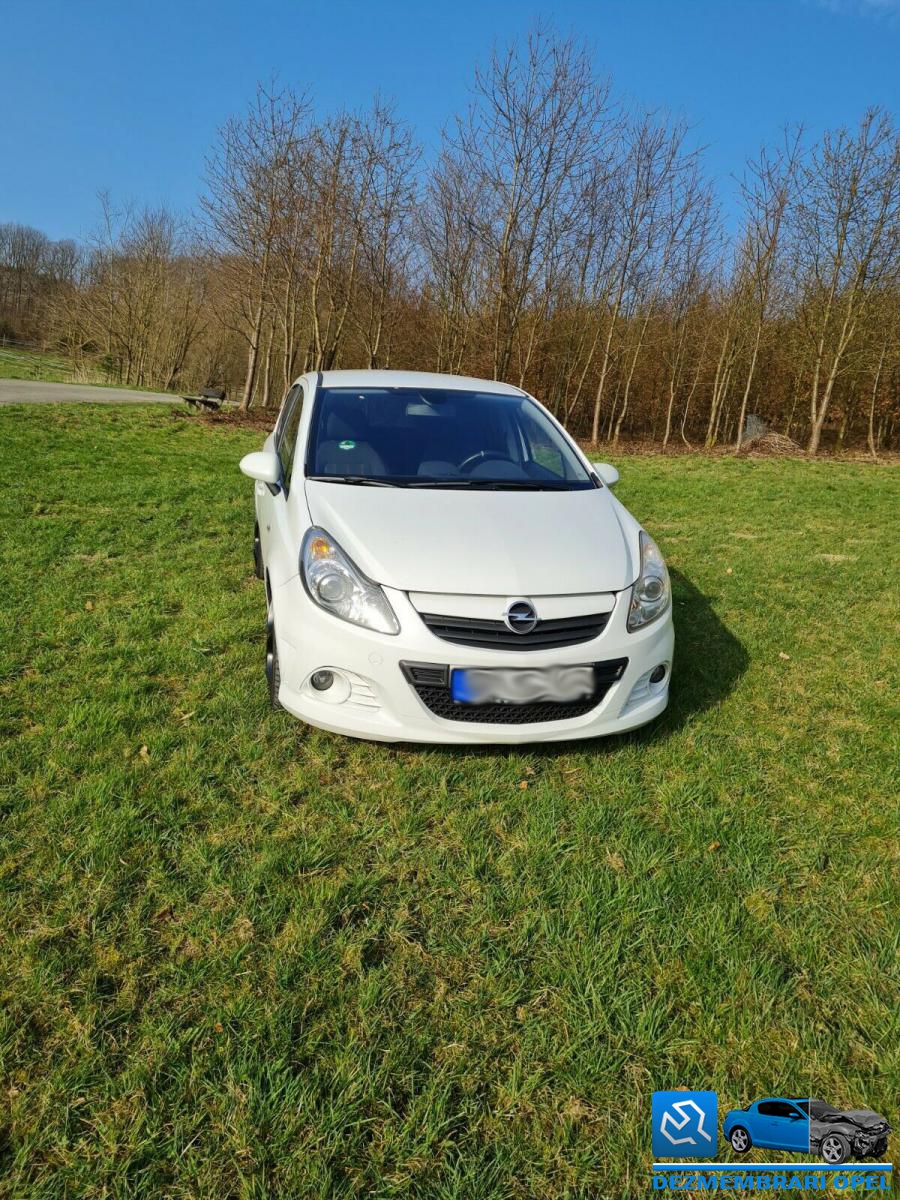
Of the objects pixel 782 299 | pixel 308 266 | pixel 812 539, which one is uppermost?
pixel 782 299

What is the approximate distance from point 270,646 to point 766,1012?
7.78ft

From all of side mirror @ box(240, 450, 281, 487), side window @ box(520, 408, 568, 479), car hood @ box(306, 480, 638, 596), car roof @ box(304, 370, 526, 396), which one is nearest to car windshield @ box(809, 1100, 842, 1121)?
car hood @ box(306, 480, 638, 596)

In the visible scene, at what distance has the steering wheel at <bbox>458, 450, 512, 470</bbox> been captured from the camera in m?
3.75

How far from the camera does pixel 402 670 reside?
2537mm

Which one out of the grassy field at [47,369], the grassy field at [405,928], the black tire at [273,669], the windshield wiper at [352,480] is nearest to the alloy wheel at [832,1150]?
the grassy field at [405,928]

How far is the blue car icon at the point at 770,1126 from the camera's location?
1.51 metres

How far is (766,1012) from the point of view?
1.79 m

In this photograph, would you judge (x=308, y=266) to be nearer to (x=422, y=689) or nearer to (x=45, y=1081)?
(x=422, y=689)

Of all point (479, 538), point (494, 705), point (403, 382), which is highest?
point (403, 382)

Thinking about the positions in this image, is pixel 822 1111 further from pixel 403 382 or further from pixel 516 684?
pixel 403 382

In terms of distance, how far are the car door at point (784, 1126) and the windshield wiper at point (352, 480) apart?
2740mm

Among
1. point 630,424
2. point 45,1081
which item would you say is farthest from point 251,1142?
point 630,424

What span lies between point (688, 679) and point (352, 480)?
2140 mm

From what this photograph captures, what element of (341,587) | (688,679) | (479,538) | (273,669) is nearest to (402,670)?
(341,587)
